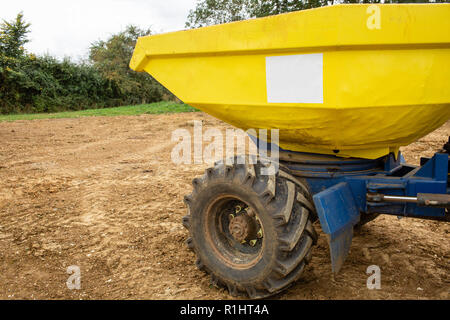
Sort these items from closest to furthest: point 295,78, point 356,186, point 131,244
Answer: point 295,78 → point 356,186 → point 131,244

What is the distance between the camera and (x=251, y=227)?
8.10 ft

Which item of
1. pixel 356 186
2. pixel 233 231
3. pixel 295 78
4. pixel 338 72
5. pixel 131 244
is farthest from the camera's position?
pixel 131 244

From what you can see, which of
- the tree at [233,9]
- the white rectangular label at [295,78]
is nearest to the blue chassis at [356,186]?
the white rectangular label at [295,78]

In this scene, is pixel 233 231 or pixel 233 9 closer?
pixel 233 231

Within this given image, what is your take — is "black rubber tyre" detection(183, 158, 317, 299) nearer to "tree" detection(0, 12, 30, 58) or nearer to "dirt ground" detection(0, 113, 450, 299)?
"dirt ground" detection(0, 113, 450, 299)

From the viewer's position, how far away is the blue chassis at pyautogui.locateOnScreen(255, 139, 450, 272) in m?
2.15

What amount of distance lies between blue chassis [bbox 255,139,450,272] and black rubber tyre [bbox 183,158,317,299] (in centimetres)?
16

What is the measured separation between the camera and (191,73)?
2467 millimetres

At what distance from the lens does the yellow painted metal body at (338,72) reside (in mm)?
1789

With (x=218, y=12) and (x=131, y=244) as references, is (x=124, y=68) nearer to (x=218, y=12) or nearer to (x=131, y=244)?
(x=218, y=12)

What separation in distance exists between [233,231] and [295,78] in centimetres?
107

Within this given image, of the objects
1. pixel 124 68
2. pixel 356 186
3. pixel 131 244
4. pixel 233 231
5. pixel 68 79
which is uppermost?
pixel 124 68

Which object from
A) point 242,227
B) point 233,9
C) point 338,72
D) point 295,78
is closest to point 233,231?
point 242,227

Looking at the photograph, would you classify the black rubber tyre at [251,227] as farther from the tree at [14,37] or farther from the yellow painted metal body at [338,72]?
the tree at [14,37]
